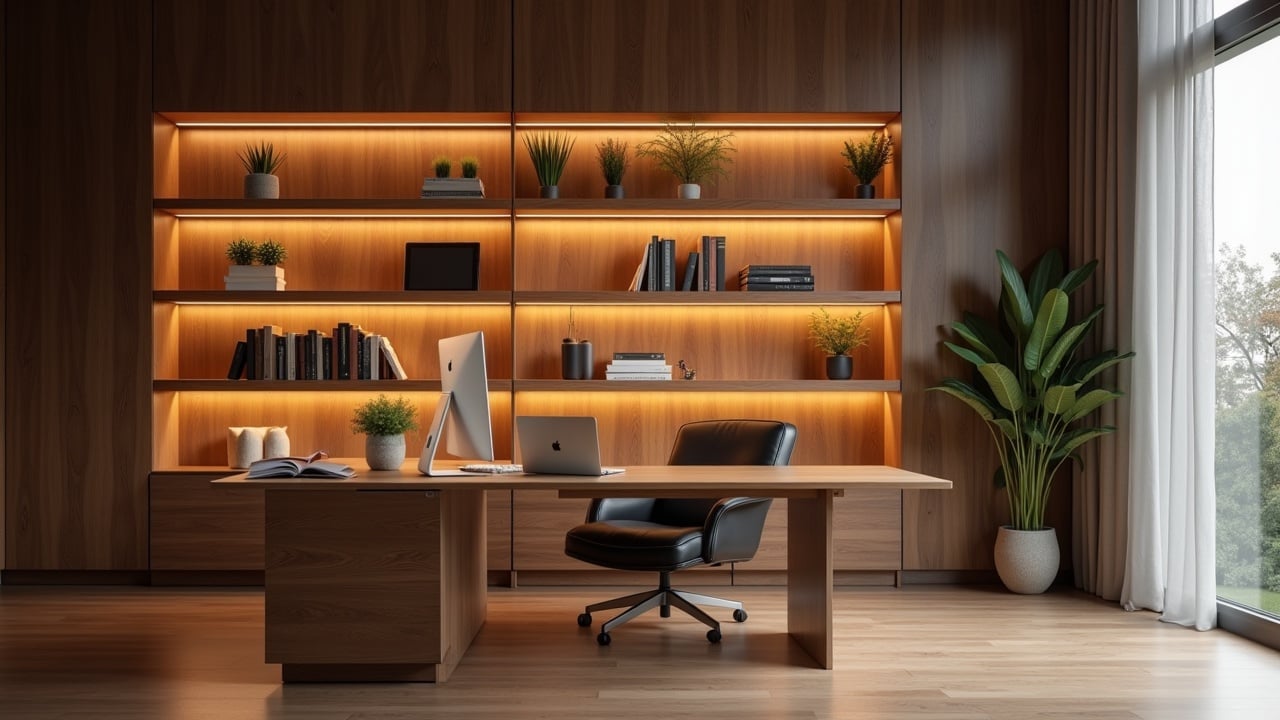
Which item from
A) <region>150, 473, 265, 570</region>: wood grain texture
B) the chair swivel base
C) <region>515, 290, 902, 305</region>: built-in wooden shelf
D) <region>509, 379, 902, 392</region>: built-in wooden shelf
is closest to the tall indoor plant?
<region>509, 379, 902, 392</region>: built-in wooden shelf

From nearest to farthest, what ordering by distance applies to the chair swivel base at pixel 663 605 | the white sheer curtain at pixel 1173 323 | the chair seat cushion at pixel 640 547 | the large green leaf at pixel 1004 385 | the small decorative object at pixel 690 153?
1. the chair seat cushion at pixel 640 547
2. the chair swivel base at pixel 663 605
3. the white sheer curtain at pixel 1173 323
4. the large green leaf at pixel 1004 385
5. the small decorative object at pixel 690 153

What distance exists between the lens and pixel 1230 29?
4.13 meters

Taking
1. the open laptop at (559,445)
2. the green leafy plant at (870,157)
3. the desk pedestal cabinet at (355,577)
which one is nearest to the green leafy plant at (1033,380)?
the green leafy plant at (870,157)

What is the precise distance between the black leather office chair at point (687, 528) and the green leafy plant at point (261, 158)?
2531 mm

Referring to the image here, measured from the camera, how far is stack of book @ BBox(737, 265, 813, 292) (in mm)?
5160

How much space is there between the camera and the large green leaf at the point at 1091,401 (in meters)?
4.59

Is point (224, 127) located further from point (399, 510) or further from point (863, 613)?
point (863, 613)

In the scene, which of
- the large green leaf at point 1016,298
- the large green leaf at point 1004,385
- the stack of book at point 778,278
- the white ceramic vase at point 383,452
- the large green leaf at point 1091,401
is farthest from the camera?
the stack of book at point 778,278

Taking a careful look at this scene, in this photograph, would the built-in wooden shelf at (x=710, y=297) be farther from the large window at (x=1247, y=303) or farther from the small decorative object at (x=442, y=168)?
the large window at (x=1247, y=303)

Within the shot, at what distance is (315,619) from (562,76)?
117 inches

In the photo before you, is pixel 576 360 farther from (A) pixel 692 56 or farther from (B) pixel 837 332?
(A) pixel 692 56

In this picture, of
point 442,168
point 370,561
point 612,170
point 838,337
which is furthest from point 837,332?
point 370,561

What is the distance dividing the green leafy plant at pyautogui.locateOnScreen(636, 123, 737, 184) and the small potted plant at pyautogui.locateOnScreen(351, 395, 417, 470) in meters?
2.25

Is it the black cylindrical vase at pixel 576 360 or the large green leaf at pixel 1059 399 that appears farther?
the black cylindrical vase at pixel 576 360
